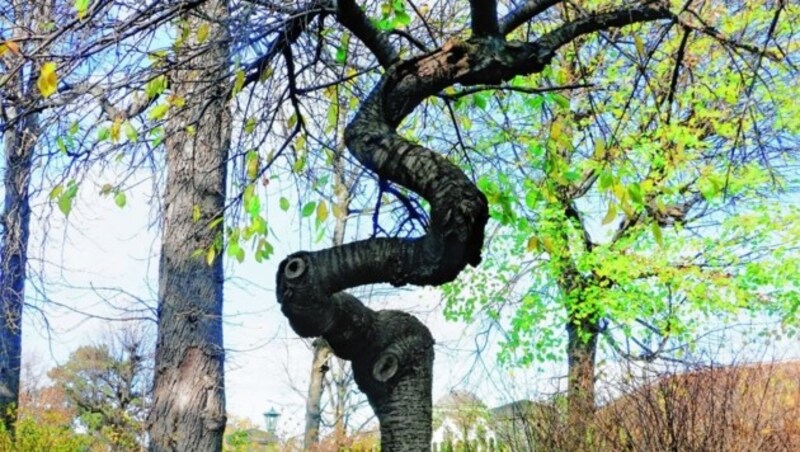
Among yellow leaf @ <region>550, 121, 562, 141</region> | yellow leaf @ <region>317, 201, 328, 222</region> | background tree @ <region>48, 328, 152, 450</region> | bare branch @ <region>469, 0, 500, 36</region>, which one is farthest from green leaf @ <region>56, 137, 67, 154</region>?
background tree @ <region>48, 328, 152, 450</region>

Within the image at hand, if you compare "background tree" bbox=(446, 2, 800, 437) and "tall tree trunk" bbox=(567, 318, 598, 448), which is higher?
"background tree" bbox=(446, 2, 800, 437)

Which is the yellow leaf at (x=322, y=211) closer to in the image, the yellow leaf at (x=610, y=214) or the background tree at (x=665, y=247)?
the yellow leaf at (x=610, y=214)

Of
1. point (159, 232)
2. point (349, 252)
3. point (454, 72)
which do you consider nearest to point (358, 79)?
point (159, 232)

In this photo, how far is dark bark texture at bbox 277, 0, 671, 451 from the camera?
2623 millimetres

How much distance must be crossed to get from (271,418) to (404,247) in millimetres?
14320

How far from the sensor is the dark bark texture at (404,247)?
2623mm

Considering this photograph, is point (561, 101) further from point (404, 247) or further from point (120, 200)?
point (120, 200)

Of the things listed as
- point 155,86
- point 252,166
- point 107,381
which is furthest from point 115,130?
point 107,381

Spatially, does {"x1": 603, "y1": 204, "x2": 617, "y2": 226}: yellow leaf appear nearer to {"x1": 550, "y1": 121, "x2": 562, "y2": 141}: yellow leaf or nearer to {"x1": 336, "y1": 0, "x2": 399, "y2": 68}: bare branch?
{"x1": 550, "y1": 121, "x2": 562, "y2": 141}: yellow leaf

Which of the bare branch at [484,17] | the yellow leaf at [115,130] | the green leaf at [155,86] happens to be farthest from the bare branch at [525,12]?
the yellow leaf at [115,130]

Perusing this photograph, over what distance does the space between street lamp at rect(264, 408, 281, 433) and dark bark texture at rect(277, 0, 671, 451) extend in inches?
538

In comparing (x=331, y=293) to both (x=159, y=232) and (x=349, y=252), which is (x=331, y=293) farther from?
(x=159, y=232)

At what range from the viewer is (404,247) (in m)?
2.73

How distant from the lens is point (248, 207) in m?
3.18
